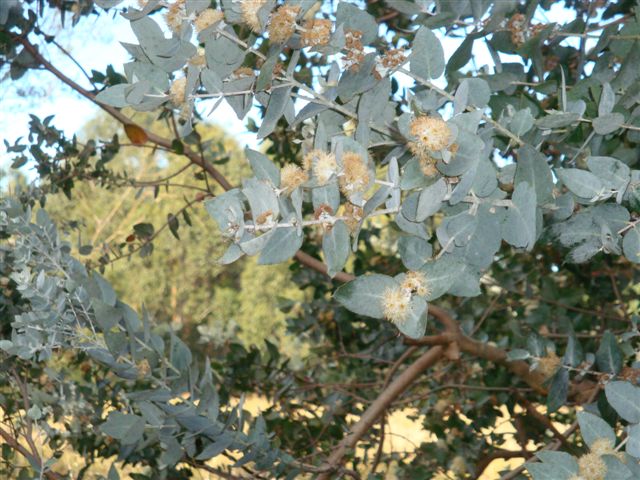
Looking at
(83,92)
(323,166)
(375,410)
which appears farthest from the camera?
(83,92)

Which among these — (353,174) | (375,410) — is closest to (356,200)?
(353,174)

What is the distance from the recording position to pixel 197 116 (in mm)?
2180

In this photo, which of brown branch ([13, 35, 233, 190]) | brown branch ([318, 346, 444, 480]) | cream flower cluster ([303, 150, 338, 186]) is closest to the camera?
cream flower cluster ([303, 150, 338, 186])

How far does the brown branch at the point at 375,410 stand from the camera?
4.88 feet

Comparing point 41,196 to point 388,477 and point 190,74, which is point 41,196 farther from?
point 190,74

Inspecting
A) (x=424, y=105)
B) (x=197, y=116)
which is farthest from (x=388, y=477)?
(x=424, y=105)

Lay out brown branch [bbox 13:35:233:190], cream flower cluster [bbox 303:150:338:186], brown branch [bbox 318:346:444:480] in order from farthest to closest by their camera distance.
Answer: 1. brown branch [bbox 13:35:233:190]
2. brown branch [bbox 318:346:444:480]
3. cream flower cluster [bbox 303:150:338:186]

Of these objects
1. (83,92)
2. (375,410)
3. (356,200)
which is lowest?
(375,410)

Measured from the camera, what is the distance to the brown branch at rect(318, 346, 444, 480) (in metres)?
1.49

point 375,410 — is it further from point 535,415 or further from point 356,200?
point 356,200

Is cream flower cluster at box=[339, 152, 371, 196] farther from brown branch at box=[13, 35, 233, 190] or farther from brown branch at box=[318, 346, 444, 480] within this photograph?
brown branch at box=[13, 35, 233, 190]

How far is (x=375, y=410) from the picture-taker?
1.69 meters

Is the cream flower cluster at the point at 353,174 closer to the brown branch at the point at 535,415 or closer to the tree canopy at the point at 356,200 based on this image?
the tree canopy at the point at 356,200

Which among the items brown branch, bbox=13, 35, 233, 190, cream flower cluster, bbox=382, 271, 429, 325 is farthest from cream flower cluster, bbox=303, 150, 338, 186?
brown branch, bbox=13, 35, 233, 190
